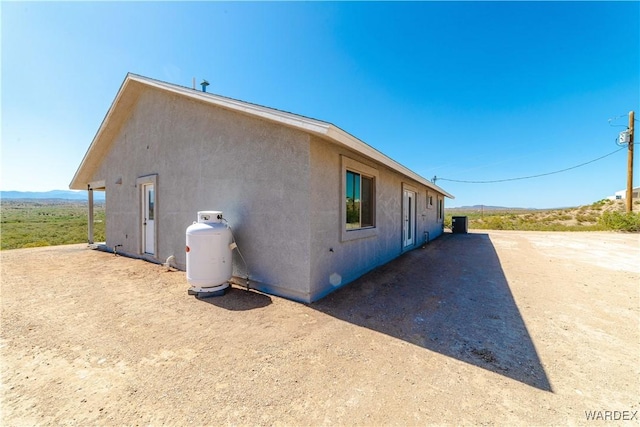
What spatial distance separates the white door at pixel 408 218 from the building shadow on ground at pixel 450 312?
106 inches

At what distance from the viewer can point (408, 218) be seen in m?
10.1

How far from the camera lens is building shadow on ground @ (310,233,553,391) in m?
2.76

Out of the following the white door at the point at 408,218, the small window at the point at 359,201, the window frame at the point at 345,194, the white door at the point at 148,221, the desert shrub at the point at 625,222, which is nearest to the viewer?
the window frame at the point at 345,194

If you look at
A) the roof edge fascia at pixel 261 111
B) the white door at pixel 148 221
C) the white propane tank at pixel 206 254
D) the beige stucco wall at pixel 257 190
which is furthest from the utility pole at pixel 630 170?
the white door at pixel 148 221

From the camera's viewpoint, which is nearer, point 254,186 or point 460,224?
point 254,186

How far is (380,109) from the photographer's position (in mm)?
13125

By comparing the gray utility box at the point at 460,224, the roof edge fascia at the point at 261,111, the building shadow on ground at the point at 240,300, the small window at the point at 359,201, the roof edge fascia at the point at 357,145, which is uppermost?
the roof edge fascia at the point at 261,111

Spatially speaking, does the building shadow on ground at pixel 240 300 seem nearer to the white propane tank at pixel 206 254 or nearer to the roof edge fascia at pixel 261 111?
the white propane tank at pixel 206 254

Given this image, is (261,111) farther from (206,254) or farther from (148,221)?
(148,221)

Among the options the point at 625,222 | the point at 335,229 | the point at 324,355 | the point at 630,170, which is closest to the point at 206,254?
the point at 335,229

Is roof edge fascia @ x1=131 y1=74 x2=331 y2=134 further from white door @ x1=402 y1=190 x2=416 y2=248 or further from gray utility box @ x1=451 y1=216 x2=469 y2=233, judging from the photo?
gray utility box @ x1=451 y1=216 x2=469 y2=233

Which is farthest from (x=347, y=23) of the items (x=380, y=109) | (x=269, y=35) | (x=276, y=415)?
(x=276, y=415)

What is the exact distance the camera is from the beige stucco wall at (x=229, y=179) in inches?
173

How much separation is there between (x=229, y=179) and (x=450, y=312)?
4796mm
